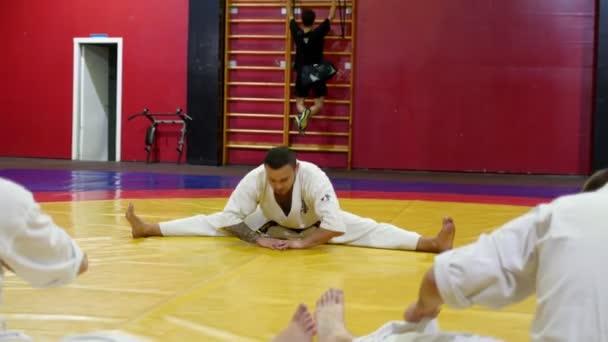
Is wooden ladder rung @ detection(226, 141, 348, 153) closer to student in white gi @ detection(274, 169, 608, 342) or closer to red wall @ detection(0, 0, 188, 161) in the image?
red wall @ detection(0, 0, 188, 161)

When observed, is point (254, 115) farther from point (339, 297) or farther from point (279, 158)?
point (339, 297)

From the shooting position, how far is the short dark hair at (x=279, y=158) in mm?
3723

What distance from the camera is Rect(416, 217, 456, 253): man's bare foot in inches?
150

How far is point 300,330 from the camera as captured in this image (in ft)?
6.82

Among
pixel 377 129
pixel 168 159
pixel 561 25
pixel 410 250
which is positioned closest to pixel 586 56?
pixel 561 25

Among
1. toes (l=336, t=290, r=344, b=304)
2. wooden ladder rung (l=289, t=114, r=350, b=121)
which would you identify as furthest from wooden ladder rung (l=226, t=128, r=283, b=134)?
toes (l=336, t=290, r=344, b=304)

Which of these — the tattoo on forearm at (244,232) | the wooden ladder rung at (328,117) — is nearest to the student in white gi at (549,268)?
the tattoo on forearm at (244,232)

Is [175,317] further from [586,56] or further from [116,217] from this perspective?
[586,56]

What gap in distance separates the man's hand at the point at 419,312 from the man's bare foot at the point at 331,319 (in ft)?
1.06

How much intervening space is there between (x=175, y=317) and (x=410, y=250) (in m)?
1.84

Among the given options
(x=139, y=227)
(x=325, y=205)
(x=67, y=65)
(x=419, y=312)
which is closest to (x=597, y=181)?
(x=419, y=312)

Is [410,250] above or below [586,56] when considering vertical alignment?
below

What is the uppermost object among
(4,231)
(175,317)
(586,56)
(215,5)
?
(215,5)

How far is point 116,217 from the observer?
514 cm
